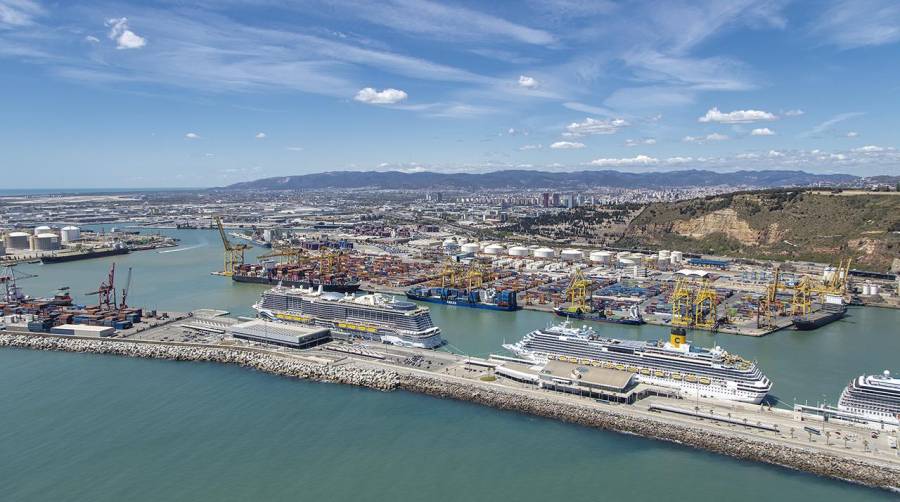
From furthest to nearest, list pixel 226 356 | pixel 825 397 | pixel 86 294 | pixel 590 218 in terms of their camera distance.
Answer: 1. pixel 590 218
2. pixel 86 294
3. pixel 226 356
4. pixel 825 397

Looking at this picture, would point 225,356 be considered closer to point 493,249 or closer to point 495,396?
point 495,396

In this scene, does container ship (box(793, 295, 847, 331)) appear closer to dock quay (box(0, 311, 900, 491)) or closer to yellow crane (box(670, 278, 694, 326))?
yellow crane (box(670, 278, 694, 326))

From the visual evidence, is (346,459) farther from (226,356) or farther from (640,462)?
(226,356)

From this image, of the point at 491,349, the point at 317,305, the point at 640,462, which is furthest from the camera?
the point at 317,305

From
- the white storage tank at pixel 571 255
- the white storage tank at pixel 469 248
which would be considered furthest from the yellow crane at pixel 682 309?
the white storage tank at pixel 469 248

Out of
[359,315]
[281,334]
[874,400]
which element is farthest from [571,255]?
[874,400]

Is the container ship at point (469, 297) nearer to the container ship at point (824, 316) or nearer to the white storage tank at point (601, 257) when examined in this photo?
the container ship at point (824, 316)

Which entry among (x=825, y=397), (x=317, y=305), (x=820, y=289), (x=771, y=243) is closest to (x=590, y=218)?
(x=771, y=243)

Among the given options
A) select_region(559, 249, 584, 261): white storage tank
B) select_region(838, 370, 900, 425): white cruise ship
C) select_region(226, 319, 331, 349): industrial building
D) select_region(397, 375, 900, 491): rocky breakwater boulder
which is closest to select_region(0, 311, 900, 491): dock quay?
select_region(397, 375, 900, 491): rocky breakwater boulder
